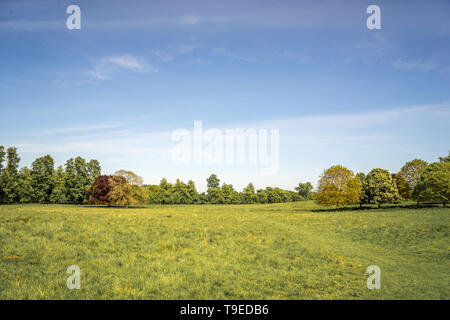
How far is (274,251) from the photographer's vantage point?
61.8 ft

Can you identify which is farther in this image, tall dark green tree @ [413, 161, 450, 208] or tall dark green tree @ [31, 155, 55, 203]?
tall dark green tree @ [31, 155, 55, 203]

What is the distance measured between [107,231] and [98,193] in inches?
2367

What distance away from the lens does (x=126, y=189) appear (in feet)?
228

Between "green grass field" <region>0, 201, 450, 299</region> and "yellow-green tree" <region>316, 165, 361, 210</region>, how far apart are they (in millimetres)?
34315

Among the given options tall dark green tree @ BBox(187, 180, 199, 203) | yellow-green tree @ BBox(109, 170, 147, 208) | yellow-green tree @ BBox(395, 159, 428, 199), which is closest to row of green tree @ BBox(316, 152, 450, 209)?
yellow-green tree @ BBox(395, 159, 428, 199)

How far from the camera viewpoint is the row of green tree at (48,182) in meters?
79.3

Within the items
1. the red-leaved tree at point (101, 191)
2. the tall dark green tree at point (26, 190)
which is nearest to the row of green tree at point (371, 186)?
the red-leaved tree at point (101, 191)

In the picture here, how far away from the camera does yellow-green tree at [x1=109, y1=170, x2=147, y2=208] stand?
6806 cm

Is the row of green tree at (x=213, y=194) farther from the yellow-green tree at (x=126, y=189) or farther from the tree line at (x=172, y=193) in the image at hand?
the yellow-green tree at (x=126, y=189)

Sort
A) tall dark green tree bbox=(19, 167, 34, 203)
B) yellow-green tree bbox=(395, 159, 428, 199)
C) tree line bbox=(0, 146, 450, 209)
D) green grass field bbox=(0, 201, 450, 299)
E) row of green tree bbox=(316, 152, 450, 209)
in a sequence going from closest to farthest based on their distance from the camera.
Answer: green grass field bbox=(0, 201, 450, 299)
row of green tree bbox=(316, 152, 450, 209)
tree line bbox=(0, 146, 450, 209)
yellow-green tree bbox=(395, 159, 428, 199)
tall dark green tree bbox=(19, 167, 34, 203)

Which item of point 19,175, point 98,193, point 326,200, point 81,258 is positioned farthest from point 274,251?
point 19,175

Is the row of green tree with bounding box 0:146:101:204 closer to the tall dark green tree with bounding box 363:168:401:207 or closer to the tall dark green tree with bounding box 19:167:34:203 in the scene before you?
the tall dark green tree with bounding box 19:167:34:203

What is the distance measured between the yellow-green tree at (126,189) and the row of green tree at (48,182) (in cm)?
1896
